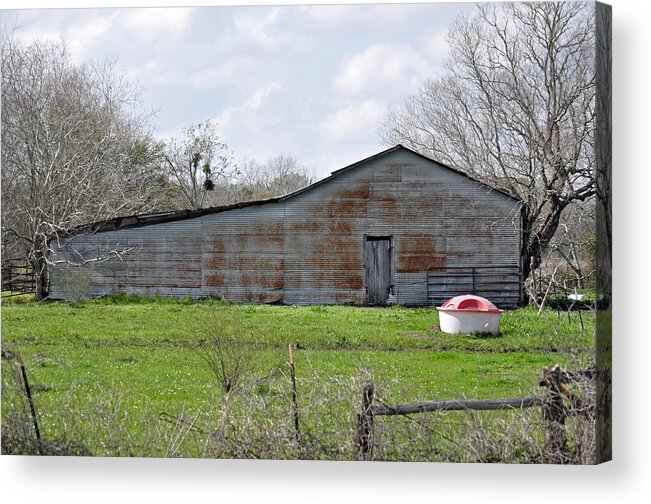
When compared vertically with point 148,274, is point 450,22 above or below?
above

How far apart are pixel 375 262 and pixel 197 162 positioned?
168 cm

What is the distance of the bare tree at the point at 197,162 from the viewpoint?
839 centimetres

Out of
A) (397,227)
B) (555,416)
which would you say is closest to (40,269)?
(397,227)

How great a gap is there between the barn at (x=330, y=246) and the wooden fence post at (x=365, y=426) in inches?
47.1

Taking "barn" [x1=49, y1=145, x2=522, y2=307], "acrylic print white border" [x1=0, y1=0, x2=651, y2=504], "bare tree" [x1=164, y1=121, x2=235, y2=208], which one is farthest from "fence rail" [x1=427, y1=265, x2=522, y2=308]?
"bare tree" [x1=164, y1=121, x2=235, y2=208]

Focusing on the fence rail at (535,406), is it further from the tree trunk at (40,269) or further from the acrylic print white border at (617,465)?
the tree trunk at (40,269)

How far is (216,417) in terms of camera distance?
8.02 m

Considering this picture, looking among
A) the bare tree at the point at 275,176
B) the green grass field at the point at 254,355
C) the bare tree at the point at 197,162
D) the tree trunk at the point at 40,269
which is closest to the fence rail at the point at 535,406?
the green grass field at the point at 254,355

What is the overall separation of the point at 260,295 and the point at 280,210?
0.74 metres

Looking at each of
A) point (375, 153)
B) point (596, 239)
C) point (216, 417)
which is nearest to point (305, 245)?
A: point (375, 153)

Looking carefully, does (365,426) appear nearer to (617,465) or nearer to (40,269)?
(617,465)

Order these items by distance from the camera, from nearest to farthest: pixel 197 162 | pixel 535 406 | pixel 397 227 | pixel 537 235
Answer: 1. pixel 535 406
2. pixel 537 235
3. pixel 197 162
4. pixel 397 227

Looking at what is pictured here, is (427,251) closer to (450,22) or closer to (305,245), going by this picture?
(305,245)

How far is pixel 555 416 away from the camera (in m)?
7.52
